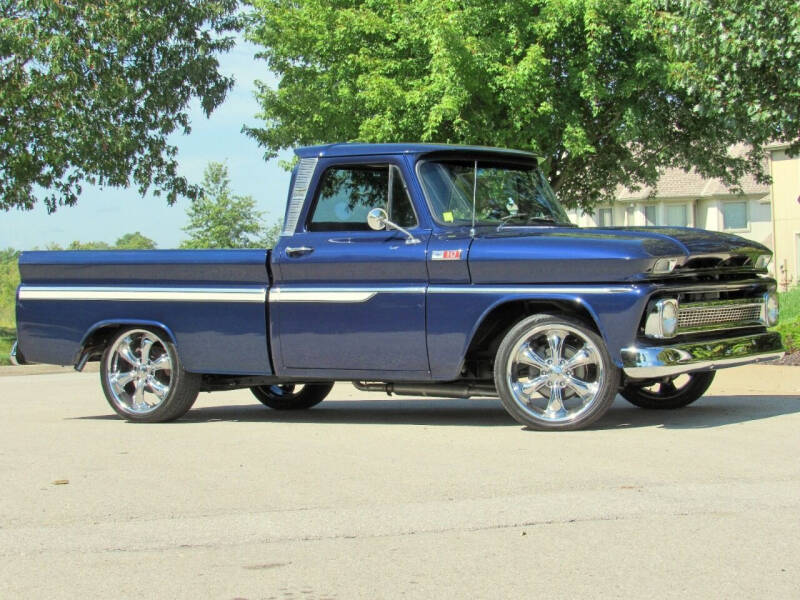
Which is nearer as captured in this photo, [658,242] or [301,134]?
[658,242]

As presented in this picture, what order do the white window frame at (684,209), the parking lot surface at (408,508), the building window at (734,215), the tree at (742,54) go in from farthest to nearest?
the white window frame at (684,209) → the building window at (734,215) → the tree at (742,54) → the parking lot surface at (408,508)

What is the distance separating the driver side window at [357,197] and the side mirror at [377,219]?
0.21m

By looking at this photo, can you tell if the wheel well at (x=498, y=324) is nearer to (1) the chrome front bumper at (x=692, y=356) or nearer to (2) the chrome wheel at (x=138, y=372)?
(1) the chrome front bumper at (x=692, y=356)

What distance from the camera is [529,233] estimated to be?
28.9 ft

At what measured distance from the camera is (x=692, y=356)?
321 inches

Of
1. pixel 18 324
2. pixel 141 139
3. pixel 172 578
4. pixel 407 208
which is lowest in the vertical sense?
pixel 172 578

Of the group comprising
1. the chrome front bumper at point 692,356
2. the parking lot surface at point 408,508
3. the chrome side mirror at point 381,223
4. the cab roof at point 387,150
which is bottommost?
the parking lot surface at point 408,508

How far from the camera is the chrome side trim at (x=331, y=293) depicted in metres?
8.85

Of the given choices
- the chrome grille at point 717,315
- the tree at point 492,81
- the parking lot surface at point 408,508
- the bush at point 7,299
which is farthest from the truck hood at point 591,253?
the bush at point 7,299

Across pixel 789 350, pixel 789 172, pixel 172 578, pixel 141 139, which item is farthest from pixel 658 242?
pixel 789 172

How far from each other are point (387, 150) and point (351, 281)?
3.31 ft

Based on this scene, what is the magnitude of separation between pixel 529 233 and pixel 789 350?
7.07m

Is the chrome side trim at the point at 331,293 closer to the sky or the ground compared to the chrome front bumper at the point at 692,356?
closer to the sky

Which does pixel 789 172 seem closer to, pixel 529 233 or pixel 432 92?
pixel 432 92
